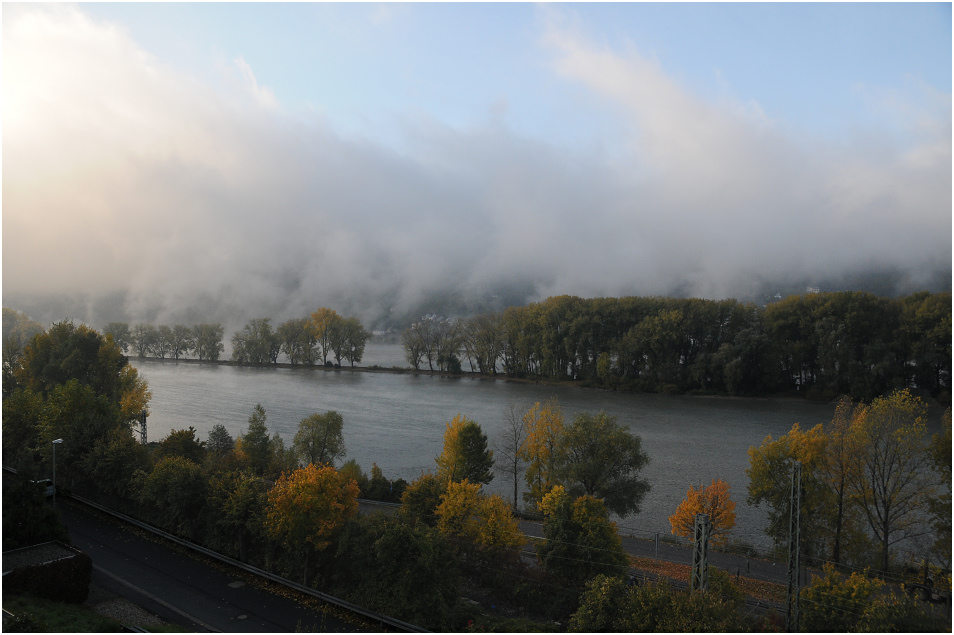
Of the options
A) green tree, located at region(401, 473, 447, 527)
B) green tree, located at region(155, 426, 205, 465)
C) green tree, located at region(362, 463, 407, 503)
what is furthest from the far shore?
green tree, located at region(155, 426, 205, 465)

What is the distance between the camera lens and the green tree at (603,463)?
11.4 meters

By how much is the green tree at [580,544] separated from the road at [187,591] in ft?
9.66

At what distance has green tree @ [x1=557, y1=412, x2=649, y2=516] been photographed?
11.4 m

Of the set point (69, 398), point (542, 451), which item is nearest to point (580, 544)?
point (542, 451)

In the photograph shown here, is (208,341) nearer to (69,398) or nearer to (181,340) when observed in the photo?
(181,340)

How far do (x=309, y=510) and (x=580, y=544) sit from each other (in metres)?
4.16

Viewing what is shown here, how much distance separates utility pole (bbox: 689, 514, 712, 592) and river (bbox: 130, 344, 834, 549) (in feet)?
14.8

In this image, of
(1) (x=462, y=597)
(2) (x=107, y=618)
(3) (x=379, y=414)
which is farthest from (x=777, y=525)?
(3) (x=379, y=414)

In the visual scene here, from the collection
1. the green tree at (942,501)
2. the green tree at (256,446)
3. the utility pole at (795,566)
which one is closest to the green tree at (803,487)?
the green tree at (942,501)

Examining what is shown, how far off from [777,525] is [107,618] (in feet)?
33.0

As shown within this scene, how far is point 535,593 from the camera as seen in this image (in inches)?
328

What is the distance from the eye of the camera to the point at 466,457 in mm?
12898

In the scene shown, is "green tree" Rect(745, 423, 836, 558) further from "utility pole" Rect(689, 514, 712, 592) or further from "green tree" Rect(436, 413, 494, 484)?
"green tree" Rect(436, 413, 494, 484)

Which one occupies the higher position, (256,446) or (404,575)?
(256,446)
